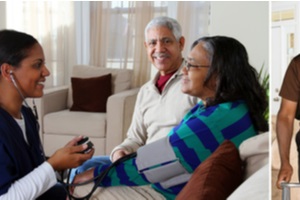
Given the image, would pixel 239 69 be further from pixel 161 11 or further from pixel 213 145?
pixel 161 11

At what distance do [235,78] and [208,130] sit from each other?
0.13 metres

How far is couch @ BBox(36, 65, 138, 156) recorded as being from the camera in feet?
7.79

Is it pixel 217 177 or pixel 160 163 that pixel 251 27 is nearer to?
pixel 160 163

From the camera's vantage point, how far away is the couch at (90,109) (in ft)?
7.79

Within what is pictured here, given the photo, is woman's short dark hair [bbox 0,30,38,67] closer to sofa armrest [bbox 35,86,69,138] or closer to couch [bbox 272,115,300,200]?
couch [bbox 272,115,300,200]

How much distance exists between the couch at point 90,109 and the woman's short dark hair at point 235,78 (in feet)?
4.60

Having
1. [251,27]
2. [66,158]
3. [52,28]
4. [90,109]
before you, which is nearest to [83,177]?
[66,158]

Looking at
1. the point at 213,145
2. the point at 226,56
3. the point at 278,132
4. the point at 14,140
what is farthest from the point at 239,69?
the point at 14,140

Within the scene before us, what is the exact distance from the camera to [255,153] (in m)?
0.76

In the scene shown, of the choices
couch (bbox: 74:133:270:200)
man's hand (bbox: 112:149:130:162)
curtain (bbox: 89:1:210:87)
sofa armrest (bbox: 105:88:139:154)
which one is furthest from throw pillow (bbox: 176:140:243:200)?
curtain (bbox: 89:1:210:87)

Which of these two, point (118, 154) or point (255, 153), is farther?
point (118, 154)

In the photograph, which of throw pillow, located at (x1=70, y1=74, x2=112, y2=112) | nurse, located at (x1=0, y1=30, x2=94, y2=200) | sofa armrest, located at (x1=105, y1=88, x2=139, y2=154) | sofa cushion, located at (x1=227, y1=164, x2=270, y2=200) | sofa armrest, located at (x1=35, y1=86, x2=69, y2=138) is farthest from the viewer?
throw pillow, located at (x1=70, y1=74, x2=112, y2=112)

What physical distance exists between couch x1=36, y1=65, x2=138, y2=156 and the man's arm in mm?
1695

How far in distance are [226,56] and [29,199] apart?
0.46 m
